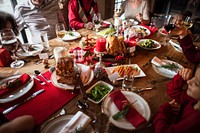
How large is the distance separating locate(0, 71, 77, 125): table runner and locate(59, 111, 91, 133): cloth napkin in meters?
0.17

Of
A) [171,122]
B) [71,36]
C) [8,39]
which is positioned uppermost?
[8,39]

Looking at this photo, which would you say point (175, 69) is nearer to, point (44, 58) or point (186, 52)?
point (186, 52)

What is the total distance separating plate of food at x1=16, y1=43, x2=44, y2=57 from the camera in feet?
4.42

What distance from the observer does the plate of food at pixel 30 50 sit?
1346mm

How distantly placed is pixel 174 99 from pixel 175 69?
13.5 inches

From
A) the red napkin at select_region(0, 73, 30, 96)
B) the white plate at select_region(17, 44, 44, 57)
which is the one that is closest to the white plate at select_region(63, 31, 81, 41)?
the white plate at select_region(17, 44, 44, 57)

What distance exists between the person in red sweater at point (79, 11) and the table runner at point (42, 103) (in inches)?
53.9

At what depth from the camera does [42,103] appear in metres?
0.89

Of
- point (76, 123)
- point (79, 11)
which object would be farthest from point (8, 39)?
point (79, 11)

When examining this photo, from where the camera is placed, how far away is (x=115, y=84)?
3.46 feet

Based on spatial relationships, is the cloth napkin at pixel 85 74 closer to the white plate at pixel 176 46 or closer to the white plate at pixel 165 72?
the white plate at pixel 165 72

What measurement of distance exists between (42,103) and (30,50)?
71 centimetres

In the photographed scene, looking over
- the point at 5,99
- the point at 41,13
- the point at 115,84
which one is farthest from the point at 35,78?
the point at 41,13

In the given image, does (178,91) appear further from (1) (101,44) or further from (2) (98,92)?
(1) (101,44)
